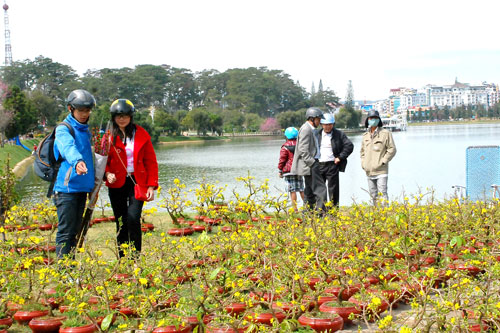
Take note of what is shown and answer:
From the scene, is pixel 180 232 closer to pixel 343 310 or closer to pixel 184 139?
pixel 343 310

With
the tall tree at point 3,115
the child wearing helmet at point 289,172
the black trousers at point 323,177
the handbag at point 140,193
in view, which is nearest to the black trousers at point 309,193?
the black trousers at point 323,177

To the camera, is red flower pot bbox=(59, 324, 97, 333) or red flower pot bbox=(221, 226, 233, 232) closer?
red flower pot bbox=(59, 324, 97, 333)

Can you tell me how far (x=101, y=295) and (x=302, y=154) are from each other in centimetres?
395

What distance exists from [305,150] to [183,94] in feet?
335

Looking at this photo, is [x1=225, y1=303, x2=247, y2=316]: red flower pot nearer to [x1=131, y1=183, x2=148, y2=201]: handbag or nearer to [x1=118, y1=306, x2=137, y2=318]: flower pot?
[x1=118, y1=306, x2=137, y2=318]: flower pot

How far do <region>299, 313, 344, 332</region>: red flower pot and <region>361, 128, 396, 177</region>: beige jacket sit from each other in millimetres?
4227

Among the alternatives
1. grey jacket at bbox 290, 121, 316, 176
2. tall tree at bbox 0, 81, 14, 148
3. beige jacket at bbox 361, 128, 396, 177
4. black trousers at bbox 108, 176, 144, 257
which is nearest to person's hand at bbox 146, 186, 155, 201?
black trousers at bbox 108, 176, 144, 257

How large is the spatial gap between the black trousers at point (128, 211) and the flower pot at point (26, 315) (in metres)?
1.16

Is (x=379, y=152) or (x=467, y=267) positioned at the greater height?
(x=379, y=152)

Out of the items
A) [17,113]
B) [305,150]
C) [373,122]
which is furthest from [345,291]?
[17,113]

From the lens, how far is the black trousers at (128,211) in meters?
4.78

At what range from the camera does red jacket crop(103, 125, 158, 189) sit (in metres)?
4.78

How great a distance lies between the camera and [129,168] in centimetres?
482

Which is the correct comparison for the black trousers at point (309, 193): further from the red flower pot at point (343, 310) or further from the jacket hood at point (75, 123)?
the red flower pot at point (343, 310)
